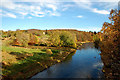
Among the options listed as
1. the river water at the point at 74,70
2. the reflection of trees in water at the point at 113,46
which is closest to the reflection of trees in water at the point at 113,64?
the reflection of trees in water at the point at 113,46

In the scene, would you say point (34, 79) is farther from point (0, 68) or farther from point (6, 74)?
point (0, 68)

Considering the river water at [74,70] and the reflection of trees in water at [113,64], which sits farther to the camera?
the river water at [74,70]

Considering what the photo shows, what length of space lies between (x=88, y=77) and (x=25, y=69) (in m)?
17.1

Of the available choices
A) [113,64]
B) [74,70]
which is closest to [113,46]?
[113,64]

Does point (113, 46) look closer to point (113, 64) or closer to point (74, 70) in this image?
point (113, 64)

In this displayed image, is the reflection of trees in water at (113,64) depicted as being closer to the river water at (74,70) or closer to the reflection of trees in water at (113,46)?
the reflection of trees in water at (113,46)

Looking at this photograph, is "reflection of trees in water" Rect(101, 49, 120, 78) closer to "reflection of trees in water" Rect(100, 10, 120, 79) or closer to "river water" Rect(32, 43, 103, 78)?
"reflection of trees in water" Rect(100, 10, 120, 79)

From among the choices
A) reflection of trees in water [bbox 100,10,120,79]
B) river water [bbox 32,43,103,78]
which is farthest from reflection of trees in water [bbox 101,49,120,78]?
river water [bbox 32,43,103,78]

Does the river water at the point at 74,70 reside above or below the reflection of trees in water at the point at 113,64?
below

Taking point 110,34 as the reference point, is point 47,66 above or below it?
below

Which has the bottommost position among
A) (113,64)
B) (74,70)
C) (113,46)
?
(74,70)

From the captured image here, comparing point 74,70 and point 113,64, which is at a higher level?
point 113,64

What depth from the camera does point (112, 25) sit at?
7734 mm

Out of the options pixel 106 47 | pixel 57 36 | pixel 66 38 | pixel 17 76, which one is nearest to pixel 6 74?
pixel 17 76
